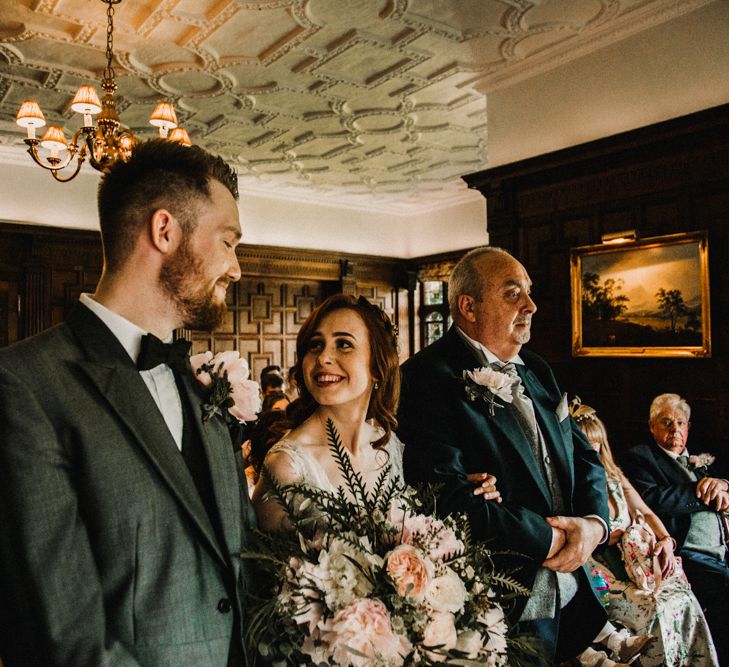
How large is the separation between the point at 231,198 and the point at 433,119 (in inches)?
221

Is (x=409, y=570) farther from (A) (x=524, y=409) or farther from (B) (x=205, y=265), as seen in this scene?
(A) (x=524, y=409)

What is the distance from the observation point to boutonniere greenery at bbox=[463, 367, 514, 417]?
2045 millimetres

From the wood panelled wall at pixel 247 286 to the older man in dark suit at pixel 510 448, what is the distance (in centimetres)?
473

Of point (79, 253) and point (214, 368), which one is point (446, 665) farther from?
point (79, 253)

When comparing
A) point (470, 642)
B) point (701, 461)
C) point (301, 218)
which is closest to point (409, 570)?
point (470, 642)

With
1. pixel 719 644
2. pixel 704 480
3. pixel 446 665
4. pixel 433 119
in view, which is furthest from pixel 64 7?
pixel 719 644

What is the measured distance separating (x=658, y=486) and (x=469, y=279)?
2592mm

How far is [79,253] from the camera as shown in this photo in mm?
7953

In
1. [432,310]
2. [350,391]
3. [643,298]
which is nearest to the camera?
[350,391]

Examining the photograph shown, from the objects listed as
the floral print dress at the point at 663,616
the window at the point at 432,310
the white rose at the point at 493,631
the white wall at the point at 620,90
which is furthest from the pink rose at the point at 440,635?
the window at the point at 432,310

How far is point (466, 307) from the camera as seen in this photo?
7.80 feet

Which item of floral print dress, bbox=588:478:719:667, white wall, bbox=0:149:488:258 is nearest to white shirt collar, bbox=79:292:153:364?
floral print dress, bbox=588:478:719:667

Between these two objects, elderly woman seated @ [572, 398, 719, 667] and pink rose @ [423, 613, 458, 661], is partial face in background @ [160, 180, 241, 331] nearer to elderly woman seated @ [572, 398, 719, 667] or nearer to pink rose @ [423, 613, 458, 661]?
pink rose @ [423, 613, 458, 661]

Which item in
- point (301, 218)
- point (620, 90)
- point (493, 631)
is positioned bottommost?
point (493, 631)
